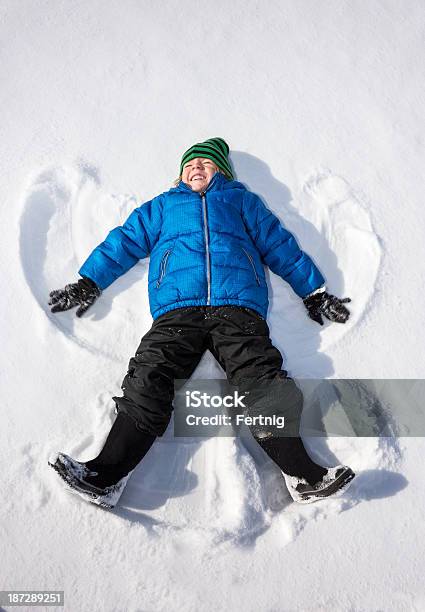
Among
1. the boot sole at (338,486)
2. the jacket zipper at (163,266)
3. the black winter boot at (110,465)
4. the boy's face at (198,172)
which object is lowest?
the boot sole at (338,486)

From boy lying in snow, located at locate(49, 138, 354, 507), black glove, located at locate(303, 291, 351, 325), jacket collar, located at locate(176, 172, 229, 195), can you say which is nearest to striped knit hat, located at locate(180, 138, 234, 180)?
boy lying in snow, located at locate(49, 138, 354, 507)

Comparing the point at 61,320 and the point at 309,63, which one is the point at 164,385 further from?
the point at 309,63

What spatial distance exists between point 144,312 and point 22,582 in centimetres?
116

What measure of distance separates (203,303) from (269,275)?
1.72ft

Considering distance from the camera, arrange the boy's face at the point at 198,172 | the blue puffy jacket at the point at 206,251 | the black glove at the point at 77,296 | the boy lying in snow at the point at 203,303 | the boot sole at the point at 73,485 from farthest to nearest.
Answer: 1. the boy's face at the point at 198,172
2. the black glove at the point at 77,296
3. the blue puffy jacket at the point at 206,251
4. the boy lying in snow at the point at 203,303
5. the boot sole at the point at 73,485

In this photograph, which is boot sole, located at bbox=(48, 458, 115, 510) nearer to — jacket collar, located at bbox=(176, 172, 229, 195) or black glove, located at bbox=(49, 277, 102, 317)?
black glove, located at bbox=(49, 277, 102, 317)

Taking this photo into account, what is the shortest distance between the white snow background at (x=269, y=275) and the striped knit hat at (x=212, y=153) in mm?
155

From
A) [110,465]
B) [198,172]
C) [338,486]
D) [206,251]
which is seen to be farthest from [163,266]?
[338,486]

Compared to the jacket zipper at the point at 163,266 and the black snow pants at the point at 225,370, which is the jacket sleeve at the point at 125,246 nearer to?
the jacket zipper at the point at 163,266

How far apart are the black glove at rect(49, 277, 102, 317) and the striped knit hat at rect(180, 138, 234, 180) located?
75cm

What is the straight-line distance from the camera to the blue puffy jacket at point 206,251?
2096 millimetres

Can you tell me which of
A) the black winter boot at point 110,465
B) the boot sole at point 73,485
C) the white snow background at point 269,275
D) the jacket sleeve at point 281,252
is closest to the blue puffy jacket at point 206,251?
the jacket sleeve at point 281,252

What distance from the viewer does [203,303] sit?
2066 mm

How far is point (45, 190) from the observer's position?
2492mm
